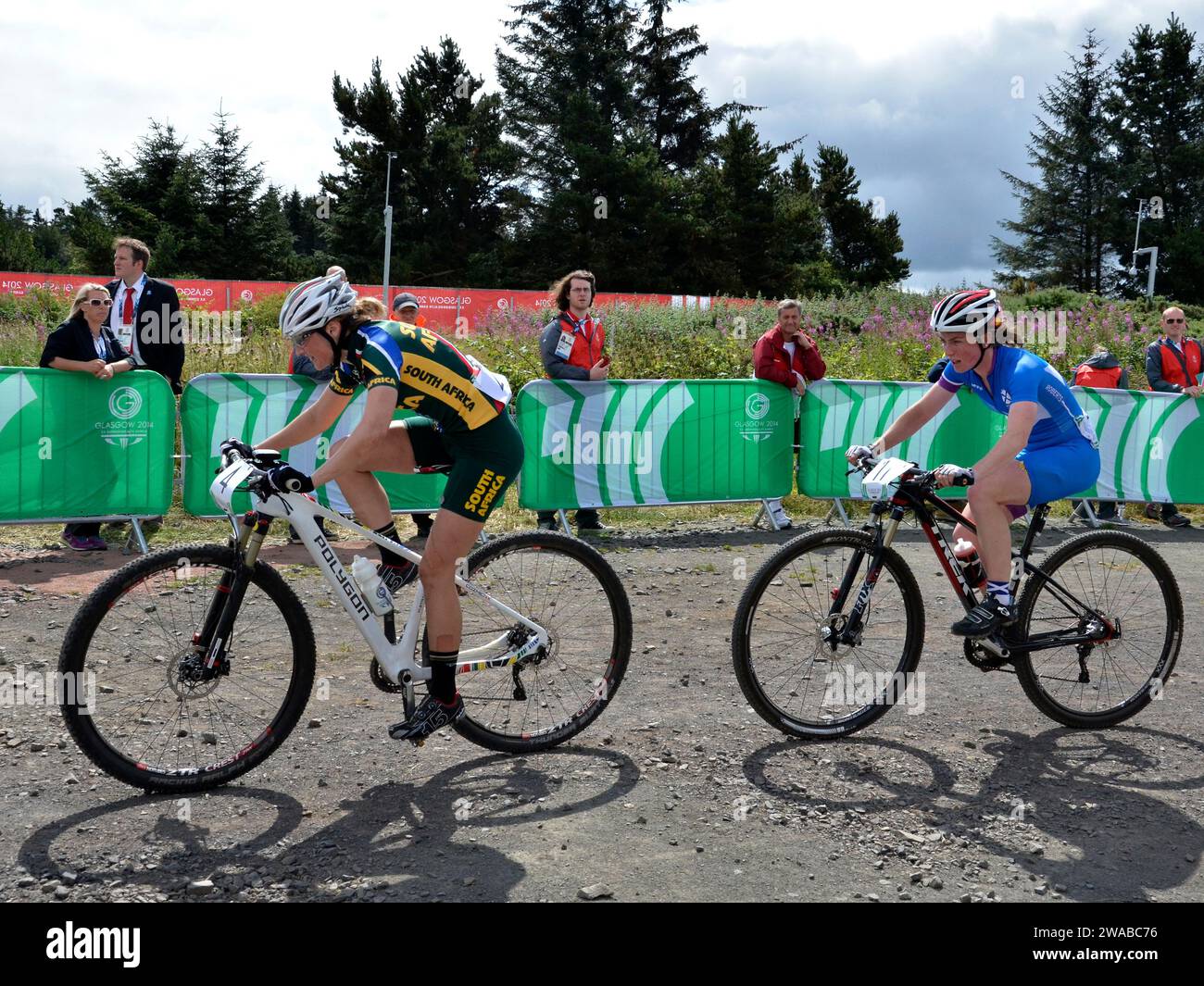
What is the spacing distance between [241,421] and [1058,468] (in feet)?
22.3

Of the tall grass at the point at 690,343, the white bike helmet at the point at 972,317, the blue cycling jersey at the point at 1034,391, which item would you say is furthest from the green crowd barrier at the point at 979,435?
the white bike helmet at the point at 972,317

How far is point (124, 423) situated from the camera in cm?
911

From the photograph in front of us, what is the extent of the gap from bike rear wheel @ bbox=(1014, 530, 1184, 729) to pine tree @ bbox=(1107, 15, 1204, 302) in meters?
62.6

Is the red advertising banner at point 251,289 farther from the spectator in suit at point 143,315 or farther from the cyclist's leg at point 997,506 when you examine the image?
the cyclist's leg at point 997,506

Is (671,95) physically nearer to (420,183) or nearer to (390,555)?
(420,183)

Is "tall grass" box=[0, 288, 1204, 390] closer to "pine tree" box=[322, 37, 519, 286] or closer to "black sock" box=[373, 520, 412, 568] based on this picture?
"black sock" box=[373, 520, 412, 568]

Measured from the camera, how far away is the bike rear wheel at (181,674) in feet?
13.4

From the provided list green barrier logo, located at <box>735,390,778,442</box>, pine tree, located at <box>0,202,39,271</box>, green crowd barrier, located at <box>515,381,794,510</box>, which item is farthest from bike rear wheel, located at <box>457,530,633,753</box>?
pine tree, located at <box>0,202,39,271</box>

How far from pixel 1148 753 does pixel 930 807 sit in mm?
1466

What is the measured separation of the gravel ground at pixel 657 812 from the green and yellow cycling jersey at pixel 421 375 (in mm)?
1554

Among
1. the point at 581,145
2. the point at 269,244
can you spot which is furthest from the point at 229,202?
the point at 581,145
